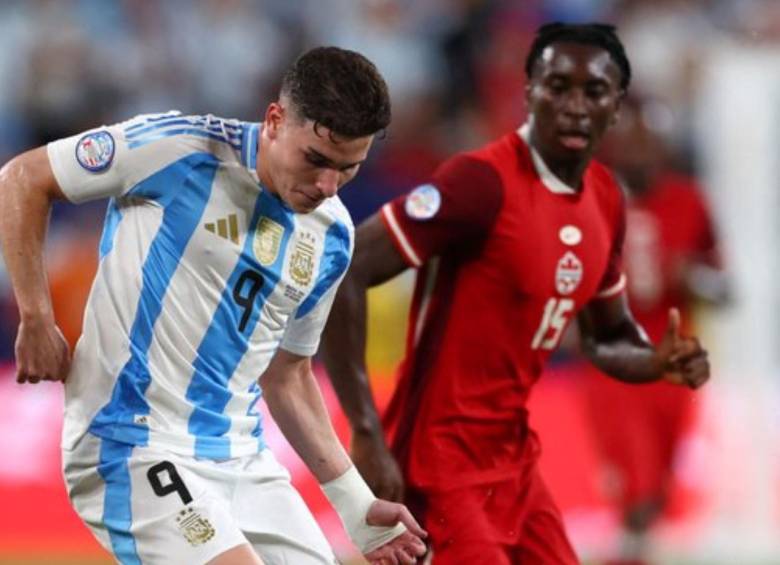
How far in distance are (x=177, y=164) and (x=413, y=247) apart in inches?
44.8

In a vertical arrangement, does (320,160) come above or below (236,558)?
above

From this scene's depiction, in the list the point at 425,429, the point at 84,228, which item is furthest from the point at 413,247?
the point at 84,228

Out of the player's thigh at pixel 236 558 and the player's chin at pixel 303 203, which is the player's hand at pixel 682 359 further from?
the player's thigh at pixel 236 558

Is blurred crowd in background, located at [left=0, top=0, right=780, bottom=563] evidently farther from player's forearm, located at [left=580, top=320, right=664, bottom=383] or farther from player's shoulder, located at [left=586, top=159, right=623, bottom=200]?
player's shoulder, located at [left=586, top=159, right=623, bottom=200]

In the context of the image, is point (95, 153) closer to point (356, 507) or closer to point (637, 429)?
point (356, 507)

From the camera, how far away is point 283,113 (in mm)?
4695

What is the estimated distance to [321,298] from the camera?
5.06 metres

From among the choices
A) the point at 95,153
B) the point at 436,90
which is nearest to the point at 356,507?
Answer: the point at 95,153

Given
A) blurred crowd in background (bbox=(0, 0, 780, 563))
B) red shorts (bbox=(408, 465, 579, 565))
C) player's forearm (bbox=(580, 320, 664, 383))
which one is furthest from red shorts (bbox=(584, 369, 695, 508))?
red shorts (bbox=(408, 465, 579, 565))

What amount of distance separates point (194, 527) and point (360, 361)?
3.82ft

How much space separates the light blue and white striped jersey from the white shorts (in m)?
0.05

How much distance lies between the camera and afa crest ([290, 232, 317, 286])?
16.1 ft

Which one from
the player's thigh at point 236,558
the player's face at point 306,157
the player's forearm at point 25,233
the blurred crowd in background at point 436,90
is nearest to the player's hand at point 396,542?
the player's thigh at point 236,558

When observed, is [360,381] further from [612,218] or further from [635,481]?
[635,481]
